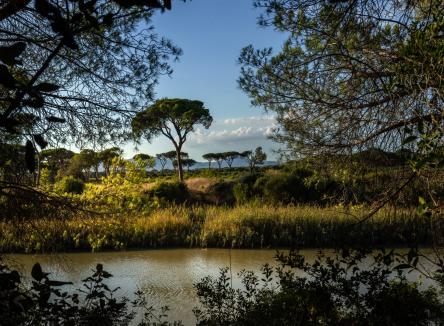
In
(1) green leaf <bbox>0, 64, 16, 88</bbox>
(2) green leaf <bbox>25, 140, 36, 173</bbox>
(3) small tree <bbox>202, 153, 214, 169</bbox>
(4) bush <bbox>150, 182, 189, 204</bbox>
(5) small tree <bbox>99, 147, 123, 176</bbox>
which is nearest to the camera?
(1) green leaf <bbox>0, 64, 16, 88</bbox>

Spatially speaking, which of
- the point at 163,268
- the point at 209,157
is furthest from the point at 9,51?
the point at 209,157

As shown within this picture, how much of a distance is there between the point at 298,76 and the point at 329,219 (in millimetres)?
7020

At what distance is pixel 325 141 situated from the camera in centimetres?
442

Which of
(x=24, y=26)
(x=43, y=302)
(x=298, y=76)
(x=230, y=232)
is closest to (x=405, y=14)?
(x=298, y=76)

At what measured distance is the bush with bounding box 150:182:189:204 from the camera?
49.4 feet

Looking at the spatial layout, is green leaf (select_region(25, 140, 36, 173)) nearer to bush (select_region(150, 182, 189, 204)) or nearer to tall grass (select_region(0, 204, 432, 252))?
tall grass (select_region(0, 204, 432, 252))

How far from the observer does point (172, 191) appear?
15594 mm

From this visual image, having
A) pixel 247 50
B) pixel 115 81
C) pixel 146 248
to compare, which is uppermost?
pixel 247 50

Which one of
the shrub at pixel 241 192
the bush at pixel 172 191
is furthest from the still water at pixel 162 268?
the shrub at pixel 241 192

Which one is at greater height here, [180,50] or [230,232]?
[180,50]

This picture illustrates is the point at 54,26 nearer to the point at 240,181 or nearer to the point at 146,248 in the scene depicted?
the point at 146,248

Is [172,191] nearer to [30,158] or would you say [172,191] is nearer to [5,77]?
[30,158]

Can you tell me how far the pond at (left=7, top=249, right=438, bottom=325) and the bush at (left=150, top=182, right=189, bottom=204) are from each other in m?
5.15

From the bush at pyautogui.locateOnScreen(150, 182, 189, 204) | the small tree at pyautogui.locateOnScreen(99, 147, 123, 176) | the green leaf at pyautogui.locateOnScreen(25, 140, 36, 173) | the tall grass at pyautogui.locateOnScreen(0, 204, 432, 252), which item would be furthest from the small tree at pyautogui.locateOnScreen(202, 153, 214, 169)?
the green leaf at pyautogui.locateOnScreen(25, 140, 36, 173)
